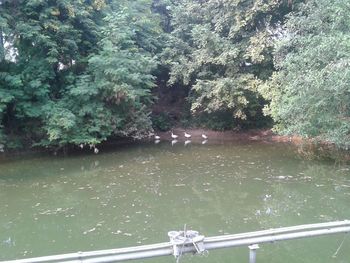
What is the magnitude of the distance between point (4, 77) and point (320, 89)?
32.7 feet

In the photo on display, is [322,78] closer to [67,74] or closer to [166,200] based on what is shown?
[166,200]

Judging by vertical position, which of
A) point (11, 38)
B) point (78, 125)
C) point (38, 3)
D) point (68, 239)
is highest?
point (38, 3)

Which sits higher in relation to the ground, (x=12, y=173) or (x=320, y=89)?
(x=320, y=89)

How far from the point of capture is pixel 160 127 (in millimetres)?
20531

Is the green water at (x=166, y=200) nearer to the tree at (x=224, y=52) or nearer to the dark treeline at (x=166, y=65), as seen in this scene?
the dark treeline at (x=166, y=65)

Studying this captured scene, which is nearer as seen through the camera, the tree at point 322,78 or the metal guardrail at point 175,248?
the metal guardrail at point 175,248

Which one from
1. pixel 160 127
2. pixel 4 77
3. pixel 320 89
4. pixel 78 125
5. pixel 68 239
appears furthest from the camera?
pixel 160 127

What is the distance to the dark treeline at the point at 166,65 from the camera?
1185cm

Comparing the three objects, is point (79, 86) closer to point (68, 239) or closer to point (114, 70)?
point (114, 70)

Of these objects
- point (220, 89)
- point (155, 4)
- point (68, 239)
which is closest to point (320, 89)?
point (220, 89)

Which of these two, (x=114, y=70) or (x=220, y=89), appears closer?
(x=114, y=70)

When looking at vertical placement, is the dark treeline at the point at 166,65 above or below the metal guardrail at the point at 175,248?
above

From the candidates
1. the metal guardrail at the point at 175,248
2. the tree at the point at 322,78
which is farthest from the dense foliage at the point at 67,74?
the metal guardrail at the point at 175,248

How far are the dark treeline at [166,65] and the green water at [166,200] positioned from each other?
144cm
